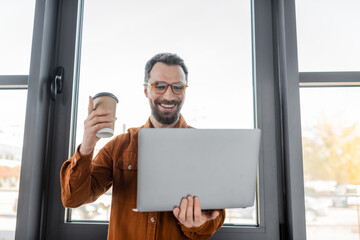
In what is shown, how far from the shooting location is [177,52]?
1.58 m

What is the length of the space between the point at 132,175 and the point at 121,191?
0.27 ft

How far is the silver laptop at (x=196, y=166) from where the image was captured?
0.88 meters

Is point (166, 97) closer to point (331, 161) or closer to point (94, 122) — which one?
point (94, 122)

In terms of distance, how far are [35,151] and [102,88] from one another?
45 cm

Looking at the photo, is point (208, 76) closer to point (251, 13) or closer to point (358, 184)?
point (251, 13)

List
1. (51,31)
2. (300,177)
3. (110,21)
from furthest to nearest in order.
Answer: (110,21) < (51,31) < (300,177)

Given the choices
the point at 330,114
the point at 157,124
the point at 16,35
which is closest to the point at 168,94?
the point at 157,124

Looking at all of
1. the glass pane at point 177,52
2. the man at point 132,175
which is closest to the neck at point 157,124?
the man at point 132,175

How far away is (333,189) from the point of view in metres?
1.41

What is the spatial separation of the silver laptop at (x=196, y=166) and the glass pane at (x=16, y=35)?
1.02 meters

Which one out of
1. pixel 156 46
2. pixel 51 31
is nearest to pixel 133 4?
pixel 156 46

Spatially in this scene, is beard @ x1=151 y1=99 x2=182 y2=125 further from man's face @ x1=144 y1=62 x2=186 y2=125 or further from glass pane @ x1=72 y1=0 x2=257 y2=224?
glass pane @ x1=72 y1=0 x2=257 y2=224

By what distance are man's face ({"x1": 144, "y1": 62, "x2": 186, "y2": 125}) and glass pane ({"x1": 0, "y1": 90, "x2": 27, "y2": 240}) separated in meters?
0.67

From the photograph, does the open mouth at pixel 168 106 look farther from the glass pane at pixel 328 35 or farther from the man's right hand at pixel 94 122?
the glass pane at pixel 328 35
